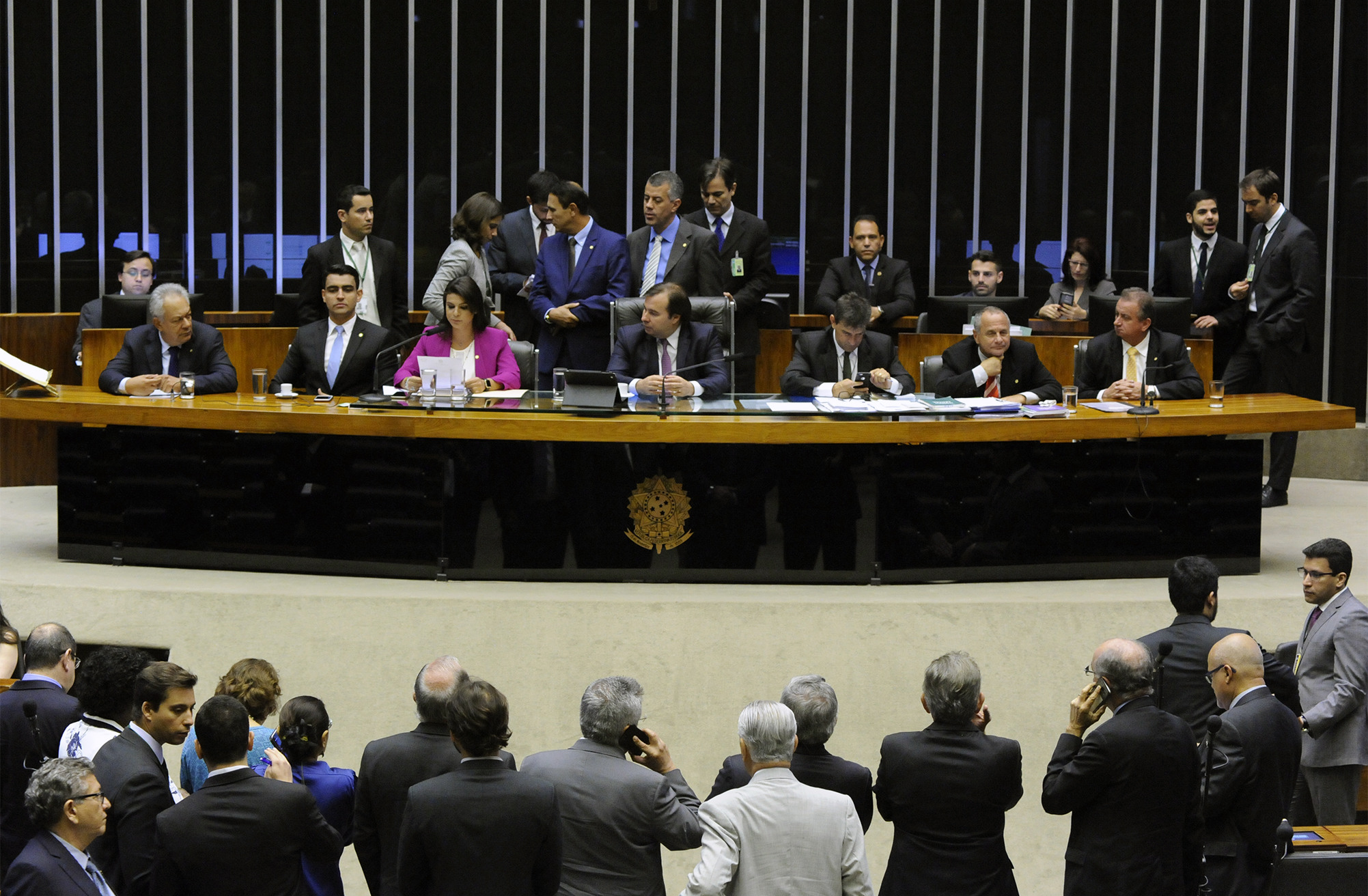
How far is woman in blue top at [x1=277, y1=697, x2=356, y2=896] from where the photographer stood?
346cm

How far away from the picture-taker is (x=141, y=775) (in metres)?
3.33

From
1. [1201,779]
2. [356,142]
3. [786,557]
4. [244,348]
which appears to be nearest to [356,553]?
[786,557]

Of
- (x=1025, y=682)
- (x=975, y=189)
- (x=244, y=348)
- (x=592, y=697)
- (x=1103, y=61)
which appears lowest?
(x=1025, y=682)

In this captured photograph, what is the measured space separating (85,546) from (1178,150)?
6681 millimetres

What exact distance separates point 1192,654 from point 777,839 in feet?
5.02

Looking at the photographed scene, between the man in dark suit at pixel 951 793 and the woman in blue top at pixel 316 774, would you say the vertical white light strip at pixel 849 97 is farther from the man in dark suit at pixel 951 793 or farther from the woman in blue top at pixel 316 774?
the woman in blue top at pixel 316 774

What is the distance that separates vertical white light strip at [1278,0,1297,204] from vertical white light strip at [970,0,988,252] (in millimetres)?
1781

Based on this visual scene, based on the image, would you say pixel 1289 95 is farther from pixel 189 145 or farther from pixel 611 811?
pixel 611 811

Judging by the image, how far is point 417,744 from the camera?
343cm

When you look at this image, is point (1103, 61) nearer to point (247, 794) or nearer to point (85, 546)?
point (85, 546)

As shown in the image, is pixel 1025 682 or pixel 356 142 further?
pixel 356 142

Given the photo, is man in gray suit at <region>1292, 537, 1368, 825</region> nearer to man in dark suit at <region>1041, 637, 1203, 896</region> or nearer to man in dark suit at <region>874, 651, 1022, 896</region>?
man in dark suit at <region>1041, 637, 1203, 896</region>

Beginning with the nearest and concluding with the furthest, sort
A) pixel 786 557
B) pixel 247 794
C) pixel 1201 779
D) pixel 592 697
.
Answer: pixel 247 794 → pixel 592 697 → pixel 1201 779 → pixel 786 557

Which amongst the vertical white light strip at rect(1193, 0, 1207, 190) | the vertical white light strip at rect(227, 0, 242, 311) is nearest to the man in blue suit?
the vertical white light strip at rect(227, 0, 242, 311)
